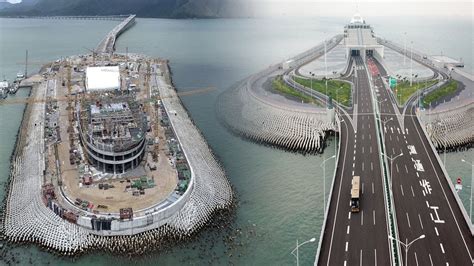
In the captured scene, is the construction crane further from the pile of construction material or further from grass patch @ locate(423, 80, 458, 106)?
the pile of construction material

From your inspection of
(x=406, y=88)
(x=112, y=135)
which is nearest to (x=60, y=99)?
(x=112, y=135)

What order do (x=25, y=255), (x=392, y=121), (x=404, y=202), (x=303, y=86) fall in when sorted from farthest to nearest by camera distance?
(x=303, y=86) < (x=392, y=121) < (x=404, y=202) < (x=25, y=255)

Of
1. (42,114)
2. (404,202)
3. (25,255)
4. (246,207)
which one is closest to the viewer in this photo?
(25,255)

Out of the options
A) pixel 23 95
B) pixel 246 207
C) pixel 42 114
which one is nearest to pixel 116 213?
pixel 246 207

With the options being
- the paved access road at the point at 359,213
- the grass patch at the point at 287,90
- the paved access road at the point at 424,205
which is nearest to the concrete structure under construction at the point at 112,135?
the paved access road at the point at 359,213

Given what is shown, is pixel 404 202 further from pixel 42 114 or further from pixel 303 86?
pixel 42 114

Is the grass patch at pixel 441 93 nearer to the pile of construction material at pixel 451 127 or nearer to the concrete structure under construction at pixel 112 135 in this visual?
the pile of construction material at pixel 451 127

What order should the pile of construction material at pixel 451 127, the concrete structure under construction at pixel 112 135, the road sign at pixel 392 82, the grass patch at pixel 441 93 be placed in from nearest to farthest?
1. the concrete structure under construction at pixel 112 135
2. the pile of construction material at pixel 451 127
3. the grass patch at pixel 441 93
4. the road sign at pixel 392 82
